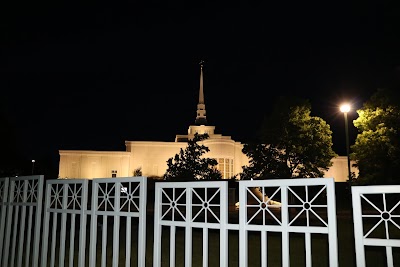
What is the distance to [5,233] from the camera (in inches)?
301

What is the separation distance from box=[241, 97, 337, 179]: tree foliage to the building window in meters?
26.9

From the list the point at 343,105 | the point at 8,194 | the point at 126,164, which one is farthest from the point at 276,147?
the point at 126,164

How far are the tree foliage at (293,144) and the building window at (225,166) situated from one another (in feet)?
88.1

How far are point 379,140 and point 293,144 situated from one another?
6395mm

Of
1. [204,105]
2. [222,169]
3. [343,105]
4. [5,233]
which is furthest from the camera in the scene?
[204,105]

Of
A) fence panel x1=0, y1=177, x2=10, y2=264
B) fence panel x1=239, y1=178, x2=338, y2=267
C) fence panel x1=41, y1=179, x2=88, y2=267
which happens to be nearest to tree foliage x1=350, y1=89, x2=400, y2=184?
fence panel x1=239, y1=178, x2=338, y2=267

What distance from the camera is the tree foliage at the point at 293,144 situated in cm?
2738

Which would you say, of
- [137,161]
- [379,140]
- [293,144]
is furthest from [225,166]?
[379,140]

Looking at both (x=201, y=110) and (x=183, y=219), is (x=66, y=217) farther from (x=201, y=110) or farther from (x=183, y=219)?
(x=201, y=110)

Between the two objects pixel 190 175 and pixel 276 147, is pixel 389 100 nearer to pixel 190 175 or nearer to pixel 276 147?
pixel 276 147

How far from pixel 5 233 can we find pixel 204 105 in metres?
71.7

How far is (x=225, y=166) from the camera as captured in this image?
55312 mm

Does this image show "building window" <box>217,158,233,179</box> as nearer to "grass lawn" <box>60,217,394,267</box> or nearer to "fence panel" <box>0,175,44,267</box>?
"grass lawn" <box>60,217,394,267</box>

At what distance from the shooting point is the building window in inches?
2169
